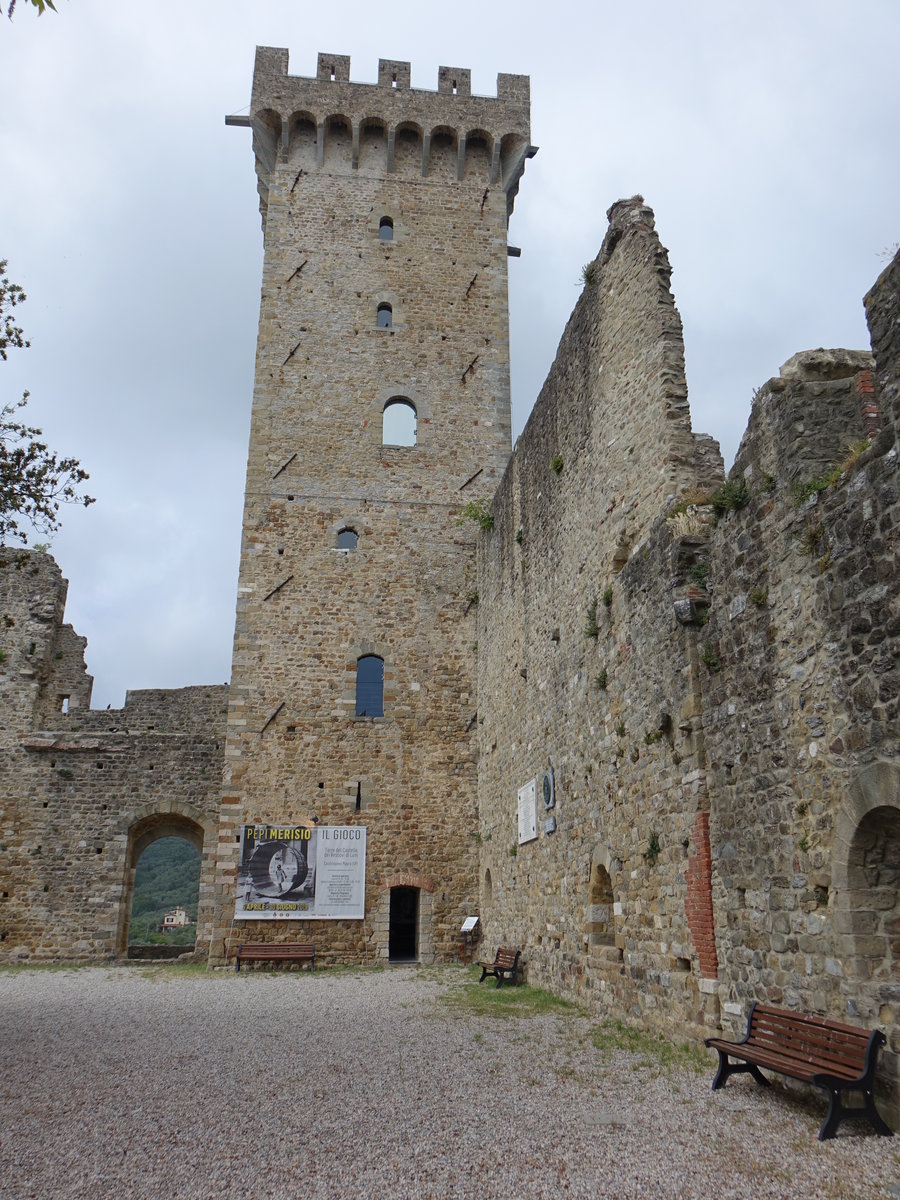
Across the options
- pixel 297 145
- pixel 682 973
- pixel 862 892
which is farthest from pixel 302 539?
pixel 862 892

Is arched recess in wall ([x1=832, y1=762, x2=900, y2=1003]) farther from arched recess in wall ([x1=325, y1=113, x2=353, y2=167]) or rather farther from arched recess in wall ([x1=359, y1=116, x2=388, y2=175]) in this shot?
arched recess in wall ([x1=325, y1=113, x2=353, y2=167])

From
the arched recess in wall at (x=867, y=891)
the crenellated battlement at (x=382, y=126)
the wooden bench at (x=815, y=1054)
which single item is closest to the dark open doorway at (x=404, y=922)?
the wooden bench at (x=815, y=1054)

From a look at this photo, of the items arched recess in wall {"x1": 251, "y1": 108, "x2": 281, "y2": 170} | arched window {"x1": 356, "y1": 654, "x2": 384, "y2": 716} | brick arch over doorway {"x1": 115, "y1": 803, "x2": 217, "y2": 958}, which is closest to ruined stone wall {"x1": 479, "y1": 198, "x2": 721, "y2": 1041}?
arched window {"x1": 356, "y1": 654, "x2": 384, "y2": 716}

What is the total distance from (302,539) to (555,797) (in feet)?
27.2

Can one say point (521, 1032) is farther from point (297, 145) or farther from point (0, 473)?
point (297, 145)

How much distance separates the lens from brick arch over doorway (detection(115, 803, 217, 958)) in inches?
650

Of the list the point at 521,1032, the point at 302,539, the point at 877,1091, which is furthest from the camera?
the point at 302,539

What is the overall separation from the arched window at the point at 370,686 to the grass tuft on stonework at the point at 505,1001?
18.6 feet

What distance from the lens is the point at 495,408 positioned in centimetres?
1911

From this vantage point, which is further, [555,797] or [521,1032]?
[555,797]

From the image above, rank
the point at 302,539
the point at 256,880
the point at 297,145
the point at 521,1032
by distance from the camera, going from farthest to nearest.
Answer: the point at 297,145
the point at 302,539
the point at 256,880
the point at 521,1032

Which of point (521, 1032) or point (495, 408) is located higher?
point (495, 408)

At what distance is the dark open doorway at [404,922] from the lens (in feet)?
54.9

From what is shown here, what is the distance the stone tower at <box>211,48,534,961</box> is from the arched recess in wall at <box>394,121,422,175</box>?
0.06 meters
